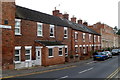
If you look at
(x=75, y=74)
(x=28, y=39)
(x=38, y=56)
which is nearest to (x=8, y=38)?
(x=28, y=39)

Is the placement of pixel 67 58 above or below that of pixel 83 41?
below

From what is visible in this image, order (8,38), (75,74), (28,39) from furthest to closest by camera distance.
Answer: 1. (28,39)
2. (8,38)
3. (75,74)

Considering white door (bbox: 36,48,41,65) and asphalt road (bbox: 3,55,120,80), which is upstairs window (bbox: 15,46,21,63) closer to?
white door (bbox: 36,48,41,65)

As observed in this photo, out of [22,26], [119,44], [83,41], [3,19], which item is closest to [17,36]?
[22,26]

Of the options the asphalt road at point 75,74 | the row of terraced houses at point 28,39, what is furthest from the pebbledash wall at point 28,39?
the asphalt road at point 75,74

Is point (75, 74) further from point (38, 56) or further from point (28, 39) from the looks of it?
point (28, 39)

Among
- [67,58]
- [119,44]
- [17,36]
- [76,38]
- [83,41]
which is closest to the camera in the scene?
[17,36]

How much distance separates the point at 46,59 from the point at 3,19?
7453 millimetres

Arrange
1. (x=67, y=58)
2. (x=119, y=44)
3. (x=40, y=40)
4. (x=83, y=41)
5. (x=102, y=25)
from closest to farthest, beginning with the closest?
(x=40, y=40), (x=67, y=58), (x=83, y=41), (x=102, y=25), (x=119, y=44)

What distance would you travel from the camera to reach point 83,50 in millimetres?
36500

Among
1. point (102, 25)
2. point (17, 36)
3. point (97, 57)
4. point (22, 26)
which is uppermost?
point (102, 25)

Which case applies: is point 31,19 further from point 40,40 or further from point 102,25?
point 102,25

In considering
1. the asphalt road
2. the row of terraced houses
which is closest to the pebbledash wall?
the row of terraced houses

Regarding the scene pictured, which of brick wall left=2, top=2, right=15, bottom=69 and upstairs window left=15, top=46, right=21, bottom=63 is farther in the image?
upstairs window left=15, top=46, right=21, bottom=63
